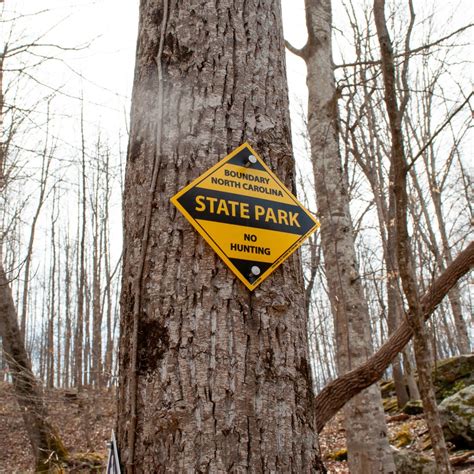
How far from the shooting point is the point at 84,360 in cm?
1805

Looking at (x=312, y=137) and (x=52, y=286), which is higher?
(x=52, y=286)

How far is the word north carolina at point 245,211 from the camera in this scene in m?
1.18

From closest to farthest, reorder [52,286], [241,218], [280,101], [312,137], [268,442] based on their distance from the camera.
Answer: [268,442] → [241,218] → [280,101] → [312,137] → [52,286]

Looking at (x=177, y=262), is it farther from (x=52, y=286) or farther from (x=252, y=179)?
(x=52, y=286)

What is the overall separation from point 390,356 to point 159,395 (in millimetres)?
1729

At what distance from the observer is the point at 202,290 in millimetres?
1087

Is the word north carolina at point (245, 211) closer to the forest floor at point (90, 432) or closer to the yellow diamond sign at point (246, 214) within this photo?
the yellow diamond sign at point (246, 214)

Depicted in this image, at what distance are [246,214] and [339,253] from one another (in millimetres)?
3255

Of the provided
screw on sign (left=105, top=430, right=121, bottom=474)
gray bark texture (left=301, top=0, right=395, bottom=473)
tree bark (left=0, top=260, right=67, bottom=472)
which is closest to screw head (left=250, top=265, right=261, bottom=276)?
screw on sign (left=105, top=430, right=121, bottom=474)

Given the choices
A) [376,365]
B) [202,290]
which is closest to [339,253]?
[376,365]

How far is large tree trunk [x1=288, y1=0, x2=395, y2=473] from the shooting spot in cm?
380

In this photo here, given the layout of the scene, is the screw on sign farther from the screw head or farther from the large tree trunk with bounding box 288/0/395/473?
the large tree trunk with bounding box 288/0/395/473

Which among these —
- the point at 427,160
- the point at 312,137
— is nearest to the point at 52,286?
the point at 427,160

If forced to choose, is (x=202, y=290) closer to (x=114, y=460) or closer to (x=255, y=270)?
(x=255, y=270)
